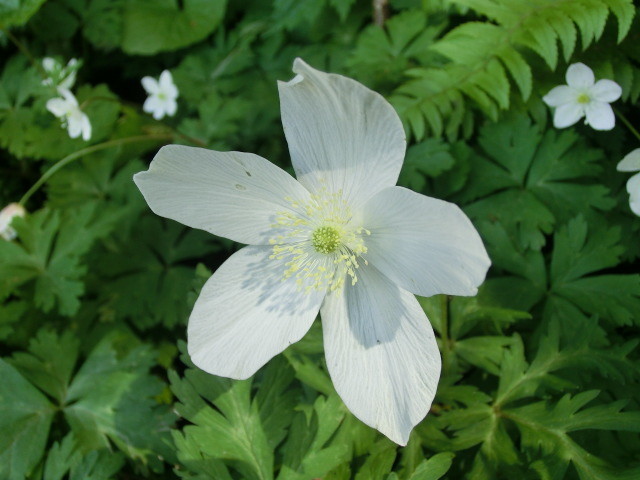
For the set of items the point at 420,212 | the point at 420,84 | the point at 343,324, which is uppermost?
the point at 420,212

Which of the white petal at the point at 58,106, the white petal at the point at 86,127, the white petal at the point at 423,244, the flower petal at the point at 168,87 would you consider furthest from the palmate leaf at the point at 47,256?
the white petal at the point at 423,244

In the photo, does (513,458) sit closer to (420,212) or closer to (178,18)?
Answer: (420,212)

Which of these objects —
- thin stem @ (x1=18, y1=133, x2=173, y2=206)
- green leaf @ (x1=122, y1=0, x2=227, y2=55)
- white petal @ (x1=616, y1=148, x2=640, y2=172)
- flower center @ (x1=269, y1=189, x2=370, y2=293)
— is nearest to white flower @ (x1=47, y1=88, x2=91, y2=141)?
thin stem @ (x1=18, y1=133, x2=173, y2=206)

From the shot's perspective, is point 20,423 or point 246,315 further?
point 20,423

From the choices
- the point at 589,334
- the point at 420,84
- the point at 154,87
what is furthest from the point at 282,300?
the point at 154,87

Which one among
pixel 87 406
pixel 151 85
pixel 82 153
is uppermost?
pixel 151 85

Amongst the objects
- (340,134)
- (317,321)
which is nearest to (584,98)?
(340,134)

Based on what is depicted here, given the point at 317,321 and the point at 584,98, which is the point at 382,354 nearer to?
the point at 317,321
